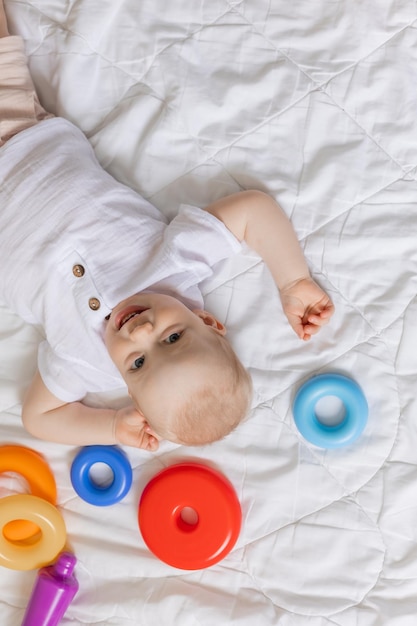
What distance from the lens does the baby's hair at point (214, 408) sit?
3.34 ft

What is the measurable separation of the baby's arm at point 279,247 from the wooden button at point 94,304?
227mm

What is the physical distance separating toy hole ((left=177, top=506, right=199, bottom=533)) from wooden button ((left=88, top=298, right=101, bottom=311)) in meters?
0.36

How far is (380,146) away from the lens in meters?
1.20

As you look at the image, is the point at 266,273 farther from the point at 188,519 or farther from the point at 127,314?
the point at 188,519

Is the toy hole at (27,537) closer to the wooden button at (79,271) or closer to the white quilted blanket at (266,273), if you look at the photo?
the white quilted blanket at (266,273)

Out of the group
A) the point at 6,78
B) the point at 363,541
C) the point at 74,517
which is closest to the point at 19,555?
the point at 74,517

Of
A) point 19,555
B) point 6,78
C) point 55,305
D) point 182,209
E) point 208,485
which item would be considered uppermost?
point 6,78

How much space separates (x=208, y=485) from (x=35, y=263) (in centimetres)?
45

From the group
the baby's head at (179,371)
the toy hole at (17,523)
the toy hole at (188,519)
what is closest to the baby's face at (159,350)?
the baby's head at (179,371)

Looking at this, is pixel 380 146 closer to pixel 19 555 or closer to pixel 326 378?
pixel 326 378

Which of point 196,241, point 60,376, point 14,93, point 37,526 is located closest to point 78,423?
point 60,376

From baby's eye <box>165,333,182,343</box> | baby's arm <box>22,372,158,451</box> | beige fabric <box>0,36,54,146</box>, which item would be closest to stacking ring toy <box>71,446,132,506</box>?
baby's arm <box>22,372,158,451</box>

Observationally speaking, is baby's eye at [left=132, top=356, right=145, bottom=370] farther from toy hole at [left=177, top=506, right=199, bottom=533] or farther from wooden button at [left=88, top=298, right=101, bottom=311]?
toy hole at [left=177, top=506, right=199, bottom=533]

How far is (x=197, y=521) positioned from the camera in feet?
3.95
